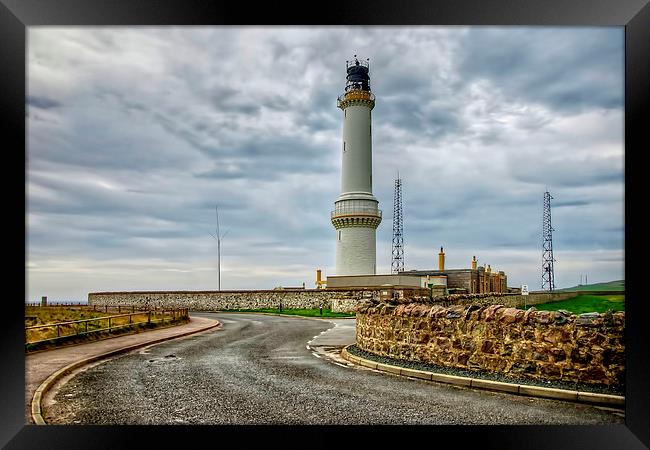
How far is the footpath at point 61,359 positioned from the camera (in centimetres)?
875

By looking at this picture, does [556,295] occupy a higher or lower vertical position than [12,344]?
lower

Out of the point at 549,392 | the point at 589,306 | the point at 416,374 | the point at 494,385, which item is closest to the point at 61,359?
the point at 416,374

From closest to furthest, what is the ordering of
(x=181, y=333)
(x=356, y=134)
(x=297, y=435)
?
(x=297, y=435), (x=181, y=333), (x=356, y=134)

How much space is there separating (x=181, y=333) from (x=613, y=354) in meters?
16.9

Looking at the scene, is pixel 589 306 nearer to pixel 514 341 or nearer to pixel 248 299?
pixel 248 299

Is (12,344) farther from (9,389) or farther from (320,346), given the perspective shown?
(320,346)

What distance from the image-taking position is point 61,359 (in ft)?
43.5

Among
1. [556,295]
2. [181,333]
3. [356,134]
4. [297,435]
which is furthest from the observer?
[556,295]

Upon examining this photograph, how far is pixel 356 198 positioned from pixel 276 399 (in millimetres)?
35287

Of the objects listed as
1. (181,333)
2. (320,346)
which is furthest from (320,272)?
(320,346)

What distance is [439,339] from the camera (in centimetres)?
1143

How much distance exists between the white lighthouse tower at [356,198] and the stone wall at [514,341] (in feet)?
100

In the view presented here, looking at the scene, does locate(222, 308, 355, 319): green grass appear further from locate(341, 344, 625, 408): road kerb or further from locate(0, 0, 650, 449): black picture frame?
locate(0, 0, 650, 449): black picture frame

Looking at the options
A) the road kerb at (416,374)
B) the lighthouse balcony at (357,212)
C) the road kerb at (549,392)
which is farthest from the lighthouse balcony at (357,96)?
the road kerb at (549,392)
